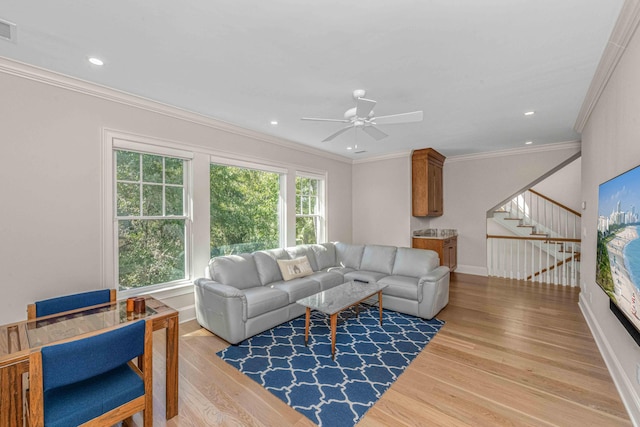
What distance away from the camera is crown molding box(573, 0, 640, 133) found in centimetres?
173

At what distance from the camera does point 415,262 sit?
4.28 m

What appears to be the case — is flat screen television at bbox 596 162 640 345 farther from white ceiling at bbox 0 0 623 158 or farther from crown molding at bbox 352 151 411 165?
crown molding at bbox 352 151 411 165

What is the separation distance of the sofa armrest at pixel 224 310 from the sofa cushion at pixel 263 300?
98 millimetres

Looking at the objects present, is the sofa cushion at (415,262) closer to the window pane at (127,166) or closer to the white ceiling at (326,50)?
the white ceiling at (326,50)

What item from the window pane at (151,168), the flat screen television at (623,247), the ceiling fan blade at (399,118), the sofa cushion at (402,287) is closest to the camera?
the flat screen television at (623,247)

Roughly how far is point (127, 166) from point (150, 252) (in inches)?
41.5

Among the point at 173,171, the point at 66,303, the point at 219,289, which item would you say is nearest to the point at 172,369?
the point at 66,303

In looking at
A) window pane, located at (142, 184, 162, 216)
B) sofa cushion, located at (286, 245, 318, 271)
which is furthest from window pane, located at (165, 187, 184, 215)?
sofa cushion, located at (286, 245, 318, 271)

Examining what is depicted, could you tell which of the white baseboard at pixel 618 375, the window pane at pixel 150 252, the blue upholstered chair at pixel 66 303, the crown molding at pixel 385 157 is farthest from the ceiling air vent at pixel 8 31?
the crown molding at pixel 385 157

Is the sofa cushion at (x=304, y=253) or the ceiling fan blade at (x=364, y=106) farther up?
the ceiling fan blade at (x=364, y=106)

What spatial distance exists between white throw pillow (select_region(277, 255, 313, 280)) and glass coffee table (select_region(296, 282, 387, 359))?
759 mm

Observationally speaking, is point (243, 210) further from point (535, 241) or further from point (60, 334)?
point (535, 241)

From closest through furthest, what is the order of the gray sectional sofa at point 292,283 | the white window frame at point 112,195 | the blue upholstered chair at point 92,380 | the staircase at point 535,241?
1. the blue upholstered chair at point 92,380
2. the white window frame at point 112,195
3. the gray sectional sofa at point 292,283
4. the staircase at point 535,241

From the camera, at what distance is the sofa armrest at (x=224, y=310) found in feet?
9.59
